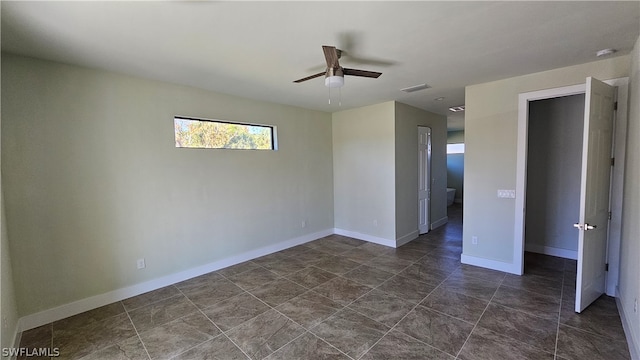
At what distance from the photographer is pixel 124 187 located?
3.12m

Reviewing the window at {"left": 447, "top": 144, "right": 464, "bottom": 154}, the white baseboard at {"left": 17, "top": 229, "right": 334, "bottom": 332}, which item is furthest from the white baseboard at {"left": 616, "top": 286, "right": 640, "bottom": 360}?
the window at {"left": 447, "top": 144, "right": 464, "bottom": 154}

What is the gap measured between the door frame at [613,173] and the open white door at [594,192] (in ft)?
0.19

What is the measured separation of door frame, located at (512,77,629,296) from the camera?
2752 millimetres

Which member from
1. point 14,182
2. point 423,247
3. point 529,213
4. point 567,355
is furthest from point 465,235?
point 14,182

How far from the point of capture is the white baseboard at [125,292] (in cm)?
265

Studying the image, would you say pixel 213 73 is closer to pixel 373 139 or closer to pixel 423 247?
pixel 373 139

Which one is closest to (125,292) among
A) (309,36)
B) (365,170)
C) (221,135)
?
(221,135)

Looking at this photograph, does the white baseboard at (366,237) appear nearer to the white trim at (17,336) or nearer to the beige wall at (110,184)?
the beige wall at (110,184)

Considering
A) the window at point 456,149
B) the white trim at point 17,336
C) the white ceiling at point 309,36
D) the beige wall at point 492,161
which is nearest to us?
the white ceiling at point 309,36

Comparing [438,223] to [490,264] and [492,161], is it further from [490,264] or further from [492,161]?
[492,161]

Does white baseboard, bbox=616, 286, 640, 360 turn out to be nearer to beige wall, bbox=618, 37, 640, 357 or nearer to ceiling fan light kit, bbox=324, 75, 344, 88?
beige wall, bbox=618, 37, 640, 357

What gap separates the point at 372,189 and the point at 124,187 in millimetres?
3818

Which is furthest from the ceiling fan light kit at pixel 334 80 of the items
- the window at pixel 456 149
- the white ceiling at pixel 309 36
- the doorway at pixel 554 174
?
the window at pixel 456 149

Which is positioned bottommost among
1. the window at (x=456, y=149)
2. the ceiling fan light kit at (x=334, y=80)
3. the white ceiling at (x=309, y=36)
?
the window at (x=456, y=149)
